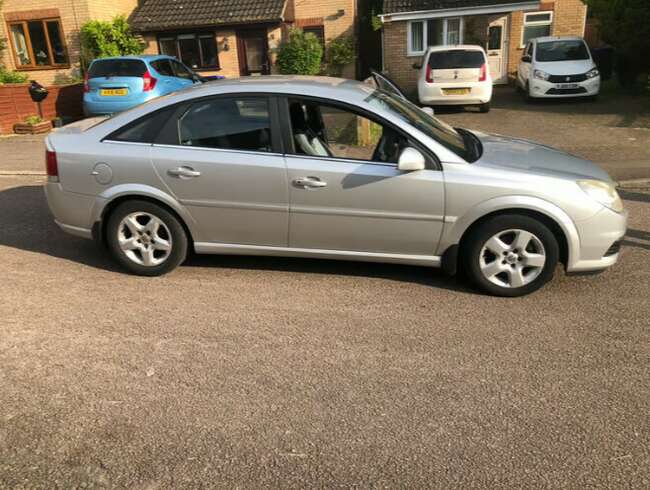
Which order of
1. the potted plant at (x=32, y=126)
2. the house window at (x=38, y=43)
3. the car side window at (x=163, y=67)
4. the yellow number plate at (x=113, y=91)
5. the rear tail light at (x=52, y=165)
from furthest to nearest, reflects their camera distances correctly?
1. the house window at (x=38, y=43)
2. the potted plant at (x=32, y=126)
3. the car side window at (x=163, y=67)
4. the yellow number plate at (x=113, y=91)
5. the rear tail light at (x=52, y=165)

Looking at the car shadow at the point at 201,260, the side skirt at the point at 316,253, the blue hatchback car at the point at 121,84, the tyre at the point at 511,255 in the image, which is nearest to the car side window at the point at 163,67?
the blue hatchback car at the point at 121,84

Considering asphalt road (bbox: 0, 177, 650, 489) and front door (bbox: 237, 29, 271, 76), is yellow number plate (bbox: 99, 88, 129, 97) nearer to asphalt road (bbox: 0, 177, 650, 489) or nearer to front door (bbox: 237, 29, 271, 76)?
front door (bbox: 237, 29, 271, 76)

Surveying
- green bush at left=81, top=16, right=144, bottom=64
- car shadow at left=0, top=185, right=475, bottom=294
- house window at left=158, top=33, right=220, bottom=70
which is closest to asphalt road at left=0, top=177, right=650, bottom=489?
car shadow at left=0, top=185, right=475, bottom=294

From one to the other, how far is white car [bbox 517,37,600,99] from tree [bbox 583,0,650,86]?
114 centimetres

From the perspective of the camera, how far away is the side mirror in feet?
13.5

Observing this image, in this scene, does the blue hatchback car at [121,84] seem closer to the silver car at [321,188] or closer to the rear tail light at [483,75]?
the rear tail light at [483,75]

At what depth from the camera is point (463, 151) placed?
4.50 meters

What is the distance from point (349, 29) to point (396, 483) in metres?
19.6

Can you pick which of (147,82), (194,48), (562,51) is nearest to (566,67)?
(562,51)

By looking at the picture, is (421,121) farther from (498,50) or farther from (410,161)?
(498,50)

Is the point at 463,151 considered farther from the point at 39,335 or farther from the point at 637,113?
the point at 637,113

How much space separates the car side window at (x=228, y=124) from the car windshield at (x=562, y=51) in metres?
13.2

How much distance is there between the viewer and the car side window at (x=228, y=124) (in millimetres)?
4500

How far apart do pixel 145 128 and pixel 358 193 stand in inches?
71.8
